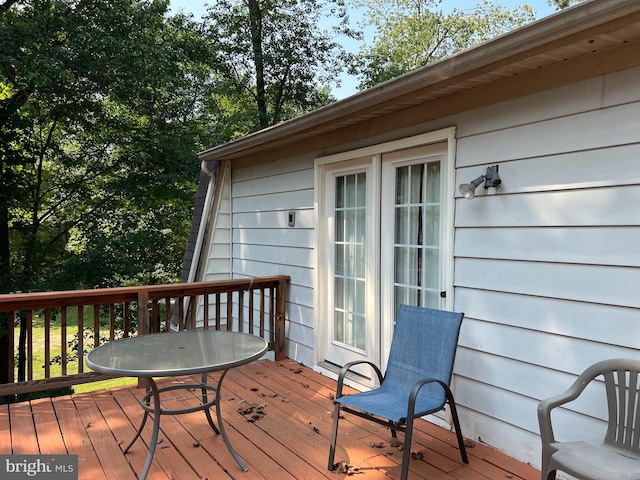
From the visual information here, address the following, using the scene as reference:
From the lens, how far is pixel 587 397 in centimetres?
222

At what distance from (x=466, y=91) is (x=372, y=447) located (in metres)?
2.36

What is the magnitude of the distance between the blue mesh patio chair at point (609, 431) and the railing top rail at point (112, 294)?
309 cm

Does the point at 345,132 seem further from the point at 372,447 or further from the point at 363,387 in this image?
the point at 372,447

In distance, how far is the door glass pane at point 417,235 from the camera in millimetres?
3174

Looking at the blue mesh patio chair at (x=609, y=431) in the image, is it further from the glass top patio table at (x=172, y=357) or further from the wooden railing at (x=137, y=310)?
the wooden railing at (x=137, y=310)

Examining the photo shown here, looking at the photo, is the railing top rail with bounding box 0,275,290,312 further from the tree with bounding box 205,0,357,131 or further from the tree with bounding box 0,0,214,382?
the tree with bounding box 205,0,357,131

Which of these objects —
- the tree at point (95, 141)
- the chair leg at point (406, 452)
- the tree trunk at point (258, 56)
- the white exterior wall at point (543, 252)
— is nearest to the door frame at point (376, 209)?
the white exterior wall at point (543, 252)

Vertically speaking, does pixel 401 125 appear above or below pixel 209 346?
above

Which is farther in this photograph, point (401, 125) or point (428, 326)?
point (401, 125)

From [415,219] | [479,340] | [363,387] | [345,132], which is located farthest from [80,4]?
[479,340]

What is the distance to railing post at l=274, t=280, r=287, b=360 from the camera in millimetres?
4719

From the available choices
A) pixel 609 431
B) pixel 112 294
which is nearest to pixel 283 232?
pixel 112 294

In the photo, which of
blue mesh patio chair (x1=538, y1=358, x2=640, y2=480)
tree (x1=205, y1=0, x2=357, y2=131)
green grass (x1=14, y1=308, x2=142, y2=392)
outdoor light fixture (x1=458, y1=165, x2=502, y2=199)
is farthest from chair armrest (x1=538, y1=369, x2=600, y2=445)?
tree (x1=205, y1=0, x2=357, y2=131)

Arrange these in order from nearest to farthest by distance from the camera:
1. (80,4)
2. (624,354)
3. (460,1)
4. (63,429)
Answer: (624,354) < (63,429) < (80,4) < (460,1)
